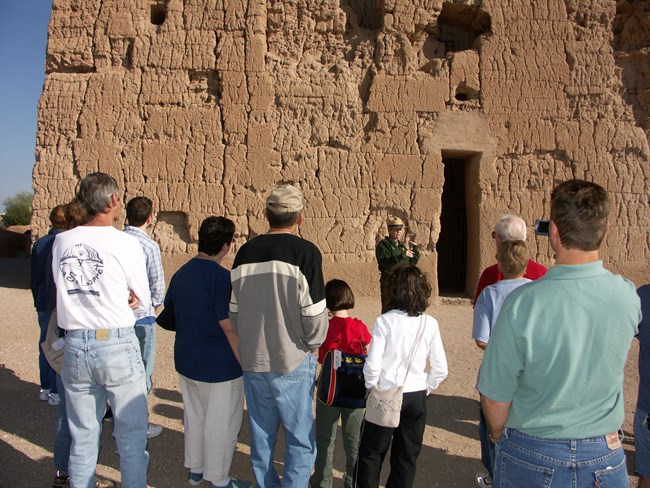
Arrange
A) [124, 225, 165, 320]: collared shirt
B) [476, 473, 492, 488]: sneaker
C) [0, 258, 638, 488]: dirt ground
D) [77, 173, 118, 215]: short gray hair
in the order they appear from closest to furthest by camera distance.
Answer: [77, 173, 118, 215]: short gray hair
[476, 473, 492, 488]: sneaker
[0, 258, 638, 488]: dirt ground
[124, 225, 165, 320]: collared shirt

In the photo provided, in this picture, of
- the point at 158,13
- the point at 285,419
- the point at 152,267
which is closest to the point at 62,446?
the point at 152,267

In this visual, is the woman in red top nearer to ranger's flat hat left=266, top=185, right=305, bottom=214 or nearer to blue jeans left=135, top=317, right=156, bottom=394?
ranger's flat hat left=266, top=185, right=305, bottom=214

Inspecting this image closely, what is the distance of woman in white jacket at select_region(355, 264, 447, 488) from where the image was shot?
→ 8.24 feet

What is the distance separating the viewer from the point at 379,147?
7.92 m

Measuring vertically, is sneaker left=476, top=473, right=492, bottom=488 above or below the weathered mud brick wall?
below

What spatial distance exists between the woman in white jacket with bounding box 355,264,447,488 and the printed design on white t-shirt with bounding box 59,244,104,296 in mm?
1465

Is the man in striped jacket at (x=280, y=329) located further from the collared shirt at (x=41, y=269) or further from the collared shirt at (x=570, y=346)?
the collared shirt at (x=41, y=269)

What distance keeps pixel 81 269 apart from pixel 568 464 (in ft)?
7.51

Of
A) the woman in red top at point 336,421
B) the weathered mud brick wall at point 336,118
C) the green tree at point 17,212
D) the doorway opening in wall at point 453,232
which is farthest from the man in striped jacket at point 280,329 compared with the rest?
the green tree at point 17,212

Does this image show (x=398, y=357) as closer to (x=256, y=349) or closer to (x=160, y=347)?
(x=256, y=349)

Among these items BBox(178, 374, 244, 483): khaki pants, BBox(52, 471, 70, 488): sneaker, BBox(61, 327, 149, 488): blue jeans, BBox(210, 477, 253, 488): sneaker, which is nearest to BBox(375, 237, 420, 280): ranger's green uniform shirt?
BBox(178, 374, 244, 483): khaki pants

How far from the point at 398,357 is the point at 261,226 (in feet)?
18.7

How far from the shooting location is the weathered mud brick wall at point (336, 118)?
7867 millimetres

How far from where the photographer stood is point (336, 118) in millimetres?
7980
